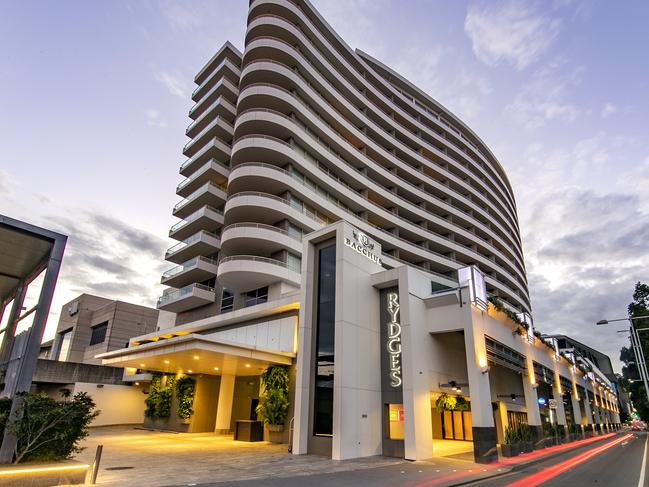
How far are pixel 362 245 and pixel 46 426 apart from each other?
52.1ft

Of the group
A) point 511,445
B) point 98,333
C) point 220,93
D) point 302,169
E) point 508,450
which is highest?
point 220,93

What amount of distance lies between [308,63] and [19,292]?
39417 mm

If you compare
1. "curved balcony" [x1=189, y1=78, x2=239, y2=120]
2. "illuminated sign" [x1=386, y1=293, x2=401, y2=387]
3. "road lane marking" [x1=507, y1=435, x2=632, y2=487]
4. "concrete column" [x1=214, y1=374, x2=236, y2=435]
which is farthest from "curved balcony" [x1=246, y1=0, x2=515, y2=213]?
"road lane marking" [x1=507, y1=435, x2=632, y2=487]

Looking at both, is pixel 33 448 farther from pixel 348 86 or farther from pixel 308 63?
pixel 348 86

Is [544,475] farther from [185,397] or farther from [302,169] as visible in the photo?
[302,169]

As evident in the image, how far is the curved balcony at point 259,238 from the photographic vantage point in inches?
1320

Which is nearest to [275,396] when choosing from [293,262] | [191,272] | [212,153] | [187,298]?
[293,262]

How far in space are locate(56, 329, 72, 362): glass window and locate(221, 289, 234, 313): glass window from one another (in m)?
38.6

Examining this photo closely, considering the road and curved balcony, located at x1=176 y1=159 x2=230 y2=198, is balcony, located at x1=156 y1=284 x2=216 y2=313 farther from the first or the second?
the road

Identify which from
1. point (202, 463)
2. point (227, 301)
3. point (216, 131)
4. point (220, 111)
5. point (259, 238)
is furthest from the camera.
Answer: point (220, 111)

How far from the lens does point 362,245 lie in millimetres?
21969

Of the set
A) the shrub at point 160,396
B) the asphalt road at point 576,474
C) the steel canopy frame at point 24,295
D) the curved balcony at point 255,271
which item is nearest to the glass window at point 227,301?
the curved balcony at point 255,271

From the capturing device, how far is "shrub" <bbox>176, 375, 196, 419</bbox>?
95.6ft

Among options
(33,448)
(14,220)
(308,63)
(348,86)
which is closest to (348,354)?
(33,448)
